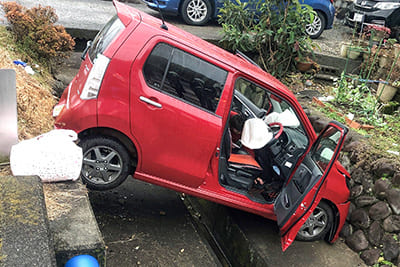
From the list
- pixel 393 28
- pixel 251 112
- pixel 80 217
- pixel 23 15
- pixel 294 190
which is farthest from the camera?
pixel 393 28

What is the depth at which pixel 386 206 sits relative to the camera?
5.14m

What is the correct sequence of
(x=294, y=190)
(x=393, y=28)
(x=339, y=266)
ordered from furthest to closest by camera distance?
1. (x=393, y=28)
2. (x=339, y=266)
3. (x=294, y=190)

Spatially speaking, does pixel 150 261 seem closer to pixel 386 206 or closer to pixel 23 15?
pixel 386 206

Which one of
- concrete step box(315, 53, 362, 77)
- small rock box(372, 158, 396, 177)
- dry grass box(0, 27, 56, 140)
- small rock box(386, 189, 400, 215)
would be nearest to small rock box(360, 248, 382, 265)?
small rock box(386, 189, 400, 215)

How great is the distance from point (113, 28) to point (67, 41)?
284cm

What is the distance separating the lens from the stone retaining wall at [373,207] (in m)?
5.00

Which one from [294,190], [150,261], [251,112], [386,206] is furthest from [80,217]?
[386,206]

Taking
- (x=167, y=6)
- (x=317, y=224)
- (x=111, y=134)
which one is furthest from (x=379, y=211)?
(x=167, y=6)

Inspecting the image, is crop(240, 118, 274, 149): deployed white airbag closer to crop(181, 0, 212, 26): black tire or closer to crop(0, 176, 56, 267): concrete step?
crop(0, 176, 56, 267): concrete step

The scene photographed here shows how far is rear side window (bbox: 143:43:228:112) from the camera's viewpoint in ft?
13.4

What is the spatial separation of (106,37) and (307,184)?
2.65 metres

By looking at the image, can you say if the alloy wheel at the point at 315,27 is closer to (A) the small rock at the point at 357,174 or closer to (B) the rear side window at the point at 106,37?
(A) the small rock at the point at 357,174

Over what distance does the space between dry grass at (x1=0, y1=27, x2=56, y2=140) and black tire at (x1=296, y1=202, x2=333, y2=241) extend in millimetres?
3347

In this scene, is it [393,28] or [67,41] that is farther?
[393,28]
